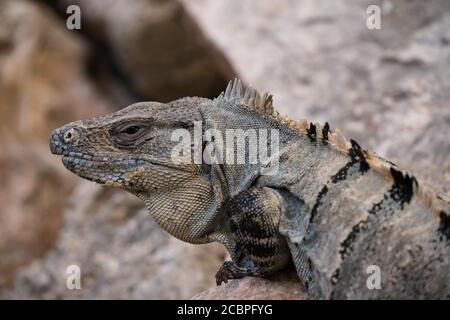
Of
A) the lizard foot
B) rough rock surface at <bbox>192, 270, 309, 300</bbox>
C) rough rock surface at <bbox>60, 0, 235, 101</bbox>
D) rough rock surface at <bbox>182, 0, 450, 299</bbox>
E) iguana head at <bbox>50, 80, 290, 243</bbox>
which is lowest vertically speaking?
rough rock surface at <bbox>192, 270, 309, 300</bbox>

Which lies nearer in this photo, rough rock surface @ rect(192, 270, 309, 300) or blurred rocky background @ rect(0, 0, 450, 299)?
rough rock surface @ rect(192, 270, 309, 300)

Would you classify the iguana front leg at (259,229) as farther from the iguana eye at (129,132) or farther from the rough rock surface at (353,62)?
the rough rock surface at (353,62)

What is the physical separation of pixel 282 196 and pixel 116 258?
5524 mm

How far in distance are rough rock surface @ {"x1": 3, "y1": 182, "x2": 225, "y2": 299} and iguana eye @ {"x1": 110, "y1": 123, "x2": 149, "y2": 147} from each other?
3.70m

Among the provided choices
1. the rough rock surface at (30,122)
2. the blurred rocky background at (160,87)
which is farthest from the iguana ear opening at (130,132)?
the rough rock surface at (30,122)

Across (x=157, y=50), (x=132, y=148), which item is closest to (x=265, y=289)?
(x=132, y=148)

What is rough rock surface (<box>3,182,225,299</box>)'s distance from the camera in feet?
26.5

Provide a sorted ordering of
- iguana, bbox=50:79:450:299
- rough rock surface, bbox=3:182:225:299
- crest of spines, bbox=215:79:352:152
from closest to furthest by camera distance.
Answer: iguana, bbox=50:79:450:299 → crest of spines, bbox=215:79:352:152 → rough rock surface, bbox=3:182:225:299

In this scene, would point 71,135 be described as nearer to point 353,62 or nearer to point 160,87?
point 353,62

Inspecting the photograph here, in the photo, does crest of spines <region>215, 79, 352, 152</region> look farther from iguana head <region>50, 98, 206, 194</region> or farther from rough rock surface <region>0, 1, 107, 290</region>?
rough rock surface <region>0, 1, 107, 290</region>

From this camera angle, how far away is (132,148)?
4.27 metres

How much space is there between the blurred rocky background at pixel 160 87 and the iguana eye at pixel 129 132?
279 centimetres

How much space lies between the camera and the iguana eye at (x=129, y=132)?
426cm

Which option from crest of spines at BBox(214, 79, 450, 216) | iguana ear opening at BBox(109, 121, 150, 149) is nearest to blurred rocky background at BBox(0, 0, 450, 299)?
crest of spines at BBox(214, 79, 450, 216)
